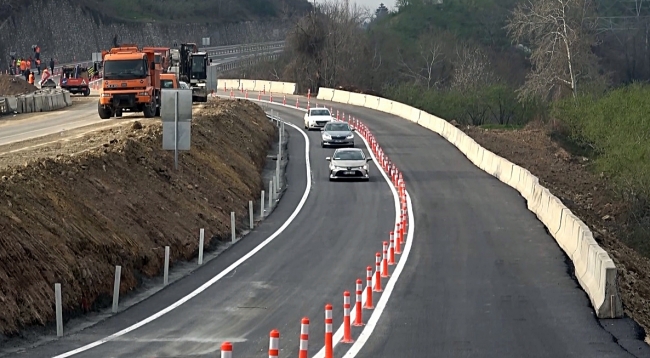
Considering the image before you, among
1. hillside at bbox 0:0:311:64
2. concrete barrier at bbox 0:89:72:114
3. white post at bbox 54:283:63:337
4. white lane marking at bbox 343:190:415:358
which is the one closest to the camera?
white lane marking at bbox 343:190:415:358

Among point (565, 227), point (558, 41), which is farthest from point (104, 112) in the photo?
point (558, 41)

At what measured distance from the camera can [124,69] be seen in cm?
4322

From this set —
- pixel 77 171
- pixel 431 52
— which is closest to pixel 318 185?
pixel 77 171

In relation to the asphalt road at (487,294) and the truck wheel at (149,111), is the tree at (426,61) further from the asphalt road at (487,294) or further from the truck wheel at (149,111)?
the asphalt road at (487,294)

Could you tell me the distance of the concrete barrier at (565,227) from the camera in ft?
63.0

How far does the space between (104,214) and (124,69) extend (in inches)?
788

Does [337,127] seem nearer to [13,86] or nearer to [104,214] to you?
[13,86]

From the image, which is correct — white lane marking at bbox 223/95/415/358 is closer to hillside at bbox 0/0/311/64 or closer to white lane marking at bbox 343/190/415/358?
white lane marking at bbox 343/190/415/358

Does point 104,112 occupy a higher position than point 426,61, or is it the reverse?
point 104,112

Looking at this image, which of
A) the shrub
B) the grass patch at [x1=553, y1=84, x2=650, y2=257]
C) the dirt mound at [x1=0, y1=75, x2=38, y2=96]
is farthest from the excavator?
the shrub

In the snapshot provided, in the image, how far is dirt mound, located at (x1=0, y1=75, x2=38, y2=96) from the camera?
66.3m

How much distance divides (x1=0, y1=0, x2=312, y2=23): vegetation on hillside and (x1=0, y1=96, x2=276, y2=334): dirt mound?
69.9 m

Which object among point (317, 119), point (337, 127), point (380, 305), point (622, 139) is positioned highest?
point (380, 305)

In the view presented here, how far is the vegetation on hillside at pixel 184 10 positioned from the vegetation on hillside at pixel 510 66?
17.5 metres
